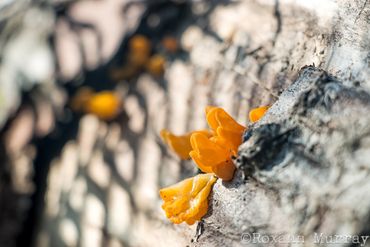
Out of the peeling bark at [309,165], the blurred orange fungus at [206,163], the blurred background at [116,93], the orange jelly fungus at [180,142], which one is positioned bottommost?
the peeling bark at [309,165]

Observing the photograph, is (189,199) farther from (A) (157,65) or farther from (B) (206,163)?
(A) (157,65)

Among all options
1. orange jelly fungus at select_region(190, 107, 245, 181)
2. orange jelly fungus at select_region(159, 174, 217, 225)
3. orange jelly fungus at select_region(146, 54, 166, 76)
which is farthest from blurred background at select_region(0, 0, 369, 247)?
orange jelly fungus at select_region(190, 107, 245, 181)

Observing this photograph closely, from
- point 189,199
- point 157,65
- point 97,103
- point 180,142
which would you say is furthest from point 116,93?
point 189,199

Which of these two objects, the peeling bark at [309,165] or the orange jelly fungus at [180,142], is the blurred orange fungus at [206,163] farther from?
the orange jelly fungus at [180,142]

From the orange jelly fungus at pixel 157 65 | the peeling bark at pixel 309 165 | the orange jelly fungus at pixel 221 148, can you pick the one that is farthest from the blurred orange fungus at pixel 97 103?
the peeling bark at pixel 309 165

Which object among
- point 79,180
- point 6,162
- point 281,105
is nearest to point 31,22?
point 6,162

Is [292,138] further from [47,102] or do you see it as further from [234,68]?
[47,102]
